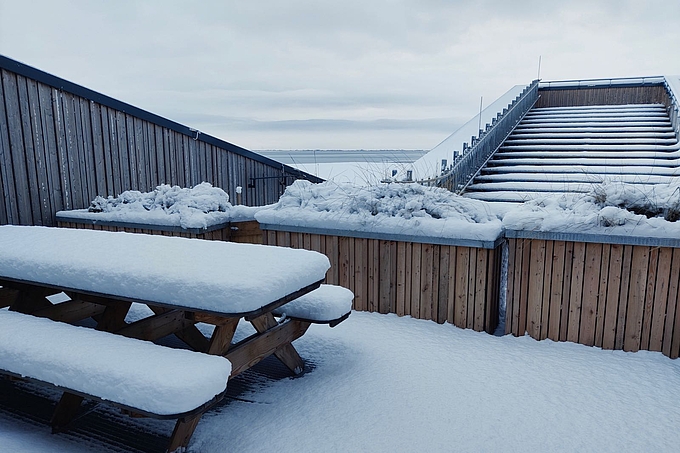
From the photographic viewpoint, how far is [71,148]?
7973 millimetres

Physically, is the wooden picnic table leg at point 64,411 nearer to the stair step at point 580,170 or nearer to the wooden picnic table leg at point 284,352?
the wooden picnic table leg at point 284,352

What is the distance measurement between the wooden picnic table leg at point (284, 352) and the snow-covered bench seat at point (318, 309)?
0.20m

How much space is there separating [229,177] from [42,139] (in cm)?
431

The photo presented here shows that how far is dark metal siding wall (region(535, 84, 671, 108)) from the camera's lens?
1557 centimetres

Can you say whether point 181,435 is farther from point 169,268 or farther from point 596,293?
point 596,293

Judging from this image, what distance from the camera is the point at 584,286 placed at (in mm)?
4105

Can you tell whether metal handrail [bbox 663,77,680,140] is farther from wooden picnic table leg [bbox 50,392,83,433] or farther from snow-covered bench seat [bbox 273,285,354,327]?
wooden picnic table leg [bbox 50,392,83,433]

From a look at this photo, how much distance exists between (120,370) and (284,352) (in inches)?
54.6

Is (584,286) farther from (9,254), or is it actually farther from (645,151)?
(645,151)

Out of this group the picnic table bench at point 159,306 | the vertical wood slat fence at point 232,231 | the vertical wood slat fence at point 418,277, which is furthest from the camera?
the vertical wood slat fence at point 232,231

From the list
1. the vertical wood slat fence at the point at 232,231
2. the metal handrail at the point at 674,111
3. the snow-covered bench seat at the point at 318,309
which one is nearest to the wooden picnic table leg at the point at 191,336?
the snow-covered bench seat at the point at 318,309

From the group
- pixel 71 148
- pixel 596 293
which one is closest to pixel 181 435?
pixel 596 293

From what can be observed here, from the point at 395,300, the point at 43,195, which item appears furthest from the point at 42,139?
the point at 395,300

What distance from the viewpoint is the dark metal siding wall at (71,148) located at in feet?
23.9
